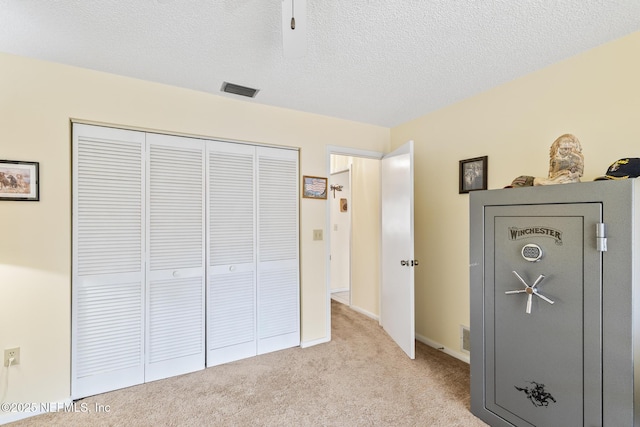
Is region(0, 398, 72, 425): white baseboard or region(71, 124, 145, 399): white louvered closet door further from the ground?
region(71, 124, 145, 399): white louvered closet door

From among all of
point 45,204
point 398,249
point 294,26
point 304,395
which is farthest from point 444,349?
point 45,204

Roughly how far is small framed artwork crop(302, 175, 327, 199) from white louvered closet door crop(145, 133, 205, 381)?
969mm

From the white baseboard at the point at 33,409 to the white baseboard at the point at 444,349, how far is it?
293cm

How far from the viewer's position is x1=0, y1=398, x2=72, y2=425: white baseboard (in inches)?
73.4

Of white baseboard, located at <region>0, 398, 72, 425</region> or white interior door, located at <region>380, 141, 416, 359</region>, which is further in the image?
white interior door, located at <region>380, 141, 416, 359</region>

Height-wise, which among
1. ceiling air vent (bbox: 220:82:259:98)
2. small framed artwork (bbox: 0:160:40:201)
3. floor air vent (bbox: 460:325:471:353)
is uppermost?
ceiling air vent (bbox: 220:82:259:98)

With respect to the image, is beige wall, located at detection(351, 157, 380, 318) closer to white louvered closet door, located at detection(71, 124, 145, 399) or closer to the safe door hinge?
the safe door hinge

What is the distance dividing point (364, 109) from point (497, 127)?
1.17 meters

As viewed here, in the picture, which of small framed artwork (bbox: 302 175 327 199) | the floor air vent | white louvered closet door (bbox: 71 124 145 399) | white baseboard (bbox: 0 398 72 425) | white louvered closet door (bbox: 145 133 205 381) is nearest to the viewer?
white baseboard (bbox: 0 398 72 425)

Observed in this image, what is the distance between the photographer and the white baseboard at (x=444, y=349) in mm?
2651

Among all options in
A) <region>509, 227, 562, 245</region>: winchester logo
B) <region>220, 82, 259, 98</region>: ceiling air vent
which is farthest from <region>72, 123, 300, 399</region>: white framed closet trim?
<region>509, 227, 562, 245</region>: winchester logo

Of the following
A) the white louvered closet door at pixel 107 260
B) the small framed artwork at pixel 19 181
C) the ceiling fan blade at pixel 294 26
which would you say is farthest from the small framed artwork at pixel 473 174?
the small framed artwork at pixel 19 181

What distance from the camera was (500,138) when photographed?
2.38m

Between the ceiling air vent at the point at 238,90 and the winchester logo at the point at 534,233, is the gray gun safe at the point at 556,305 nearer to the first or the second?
the winchester logo at the point at 534,233
